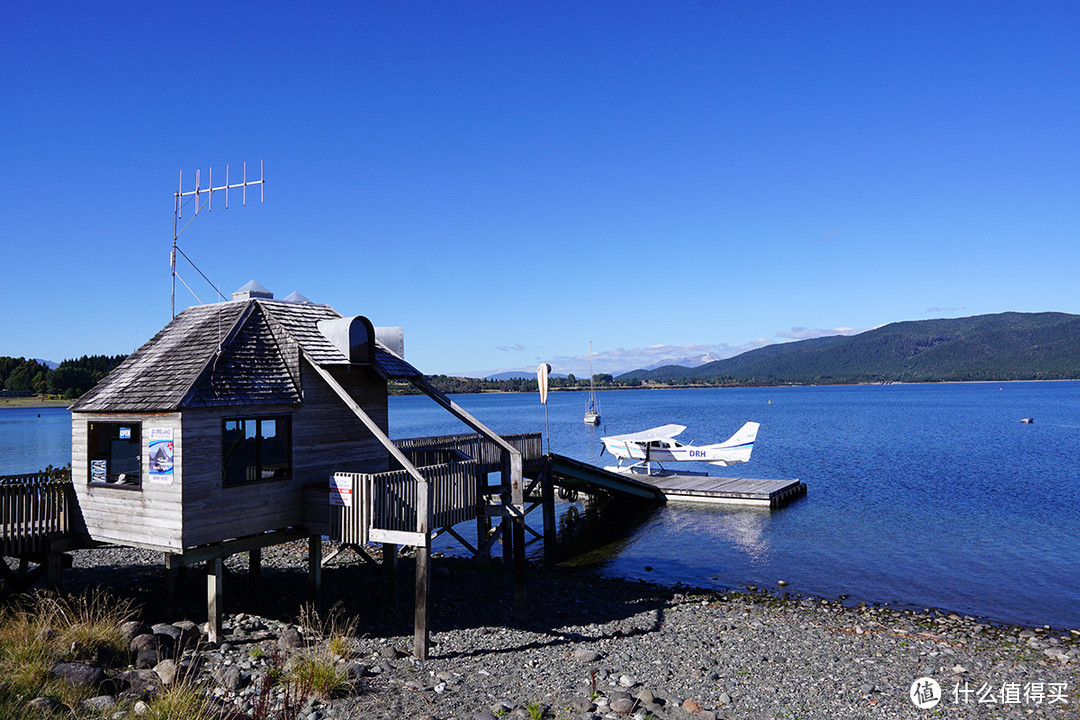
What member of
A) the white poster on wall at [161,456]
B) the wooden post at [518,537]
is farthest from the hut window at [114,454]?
the wooden post at [518,537]

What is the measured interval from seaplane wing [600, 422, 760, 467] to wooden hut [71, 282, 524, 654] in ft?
81.4

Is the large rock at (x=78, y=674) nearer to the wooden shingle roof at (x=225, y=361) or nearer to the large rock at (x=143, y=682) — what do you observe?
the large rock at (x=143, y=682)

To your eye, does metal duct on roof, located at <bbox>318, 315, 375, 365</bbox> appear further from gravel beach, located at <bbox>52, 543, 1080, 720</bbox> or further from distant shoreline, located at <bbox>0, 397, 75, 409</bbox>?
distant shoreline, located at <bbox>0, 397, 75, 409</bbox>

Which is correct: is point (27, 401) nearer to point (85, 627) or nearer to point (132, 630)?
point (132, 630)

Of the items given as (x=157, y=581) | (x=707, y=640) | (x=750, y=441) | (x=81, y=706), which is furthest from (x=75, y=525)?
(x=750, y=441)

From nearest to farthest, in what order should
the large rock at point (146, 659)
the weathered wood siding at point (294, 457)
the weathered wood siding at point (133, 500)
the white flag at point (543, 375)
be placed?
the large rock at point (146, 659) → the weathered wood siding at point (133, 500) → the weathered wood siding at point (294, 457) → the white flag at point (543, 375)

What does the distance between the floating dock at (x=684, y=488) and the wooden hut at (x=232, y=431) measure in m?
15.2

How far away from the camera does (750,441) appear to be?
4119 centimetres

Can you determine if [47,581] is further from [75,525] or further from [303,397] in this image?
[303,397]

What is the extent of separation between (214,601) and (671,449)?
3008cm

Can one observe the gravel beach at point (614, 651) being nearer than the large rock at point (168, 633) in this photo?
Yes

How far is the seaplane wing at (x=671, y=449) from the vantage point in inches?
1577

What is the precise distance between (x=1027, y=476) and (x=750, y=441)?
55.0 feet

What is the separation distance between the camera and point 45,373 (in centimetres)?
13588
